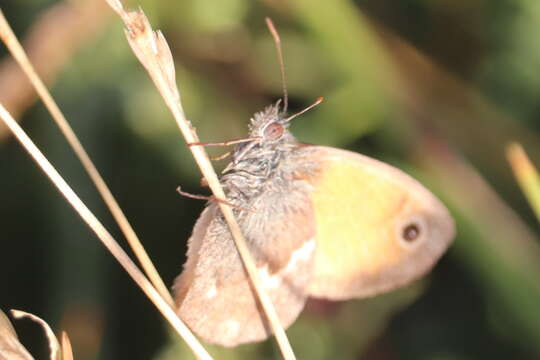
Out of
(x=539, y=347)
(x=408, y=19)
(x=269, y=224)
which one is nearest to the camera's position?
(x=269, y=224)

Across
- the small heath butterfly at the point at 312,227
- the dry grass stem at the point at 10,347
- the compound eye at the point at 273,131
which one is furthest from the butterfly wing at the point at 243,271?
the dry grass stem at the point at 10,347

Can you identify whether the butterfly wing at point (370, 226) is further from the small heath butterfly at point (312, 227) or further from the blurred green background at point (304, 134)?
the blurred green background at point (304, 134)

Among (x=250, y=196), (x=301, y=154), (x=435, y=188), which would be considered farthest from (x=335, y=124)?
(x=250, y=196)

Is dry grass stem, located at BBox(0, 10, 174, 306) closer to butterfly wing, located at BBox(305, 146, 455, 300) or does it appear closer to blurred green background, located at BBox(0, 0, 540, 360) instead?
butterfly wing, located at BBox(305, 146, 455, 300)

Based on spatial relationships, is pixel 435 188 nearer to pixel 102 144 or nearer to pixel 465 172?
pixel 465 172

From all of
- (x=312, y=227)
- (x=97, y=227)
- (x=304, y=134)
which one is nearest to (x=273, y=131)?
(x=312, y=227)

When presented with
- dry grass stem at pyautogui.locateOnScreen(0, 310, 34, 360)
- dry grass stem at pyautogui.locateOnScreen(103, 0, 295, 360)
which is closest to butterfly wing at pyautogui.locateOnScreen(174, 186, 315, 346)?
dry grass stem at pyautogui.locateOnScreen(103, 0, 295, 360)

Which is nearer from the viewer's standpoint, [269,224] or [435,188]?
[269,224]
